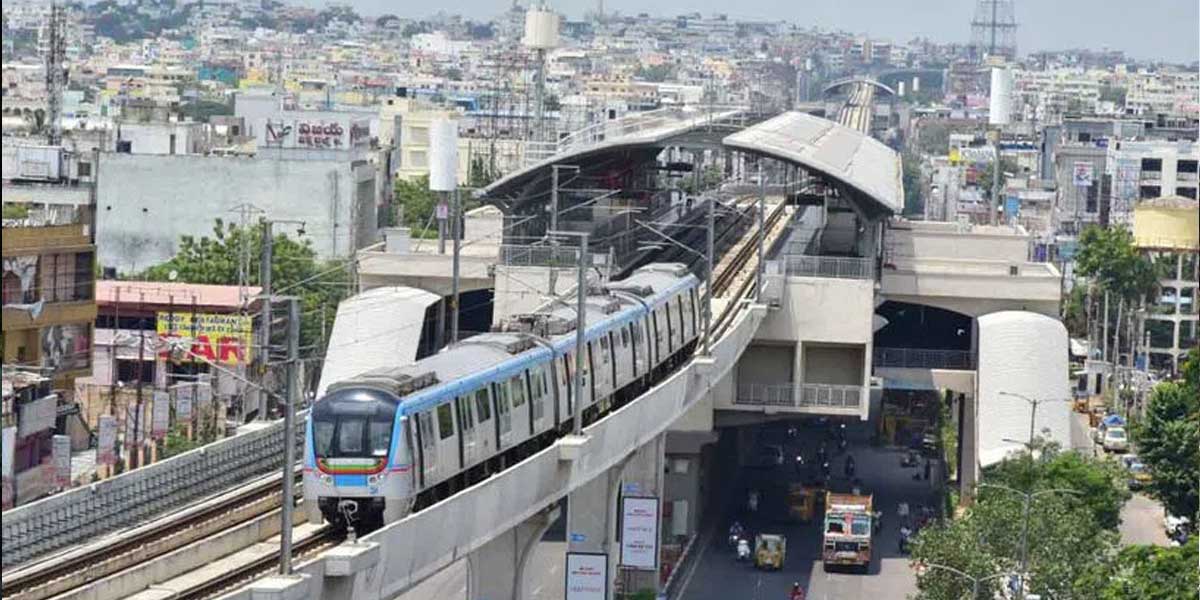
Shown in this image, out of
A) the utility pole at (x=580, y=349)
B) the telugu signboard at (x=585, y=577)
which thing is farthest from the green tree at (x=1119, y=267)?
the telugu signboard at (x=585, y=577)

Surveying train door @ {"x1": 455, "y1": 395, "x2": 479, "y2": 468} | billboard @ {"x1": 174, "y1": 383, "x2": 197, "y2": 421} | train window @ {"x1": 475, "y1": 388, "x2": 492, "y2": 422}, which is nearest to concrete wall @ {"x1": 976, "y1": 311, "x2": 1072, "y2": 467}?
billboard @ {"x1": 174, "y1": 383, "x2": 197, "y2": 421}

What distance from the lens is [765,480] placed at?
55.3 metres

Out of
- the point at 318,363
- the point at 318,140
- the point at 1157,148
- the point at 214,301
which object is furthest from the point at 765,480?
the point at 1157,148

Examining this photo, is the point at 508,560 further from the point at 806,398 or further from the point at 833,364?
the point at 833,364

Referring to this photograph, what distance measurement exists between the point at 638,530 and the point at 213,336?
892 inches

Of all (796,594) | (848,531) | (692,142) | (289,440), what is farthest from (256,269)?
(289,440)

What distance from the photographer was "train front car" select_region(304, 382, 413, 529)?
87.4 feet

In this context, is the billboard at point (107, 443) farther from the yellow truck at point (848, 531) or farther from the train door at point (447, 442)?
the train door at point (447, 442)

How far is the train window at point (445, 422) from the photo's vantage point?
28.4 m

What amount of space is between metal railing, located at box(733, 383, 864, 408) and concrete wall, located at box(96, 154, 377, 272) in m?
28.8

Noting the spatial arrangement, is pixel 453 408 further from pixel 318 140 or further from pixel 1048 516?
pixel 318 140

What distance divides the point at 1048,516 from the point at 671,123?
28.6 metres

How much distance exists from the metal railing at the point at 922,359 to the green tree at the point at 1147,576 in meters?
18.0

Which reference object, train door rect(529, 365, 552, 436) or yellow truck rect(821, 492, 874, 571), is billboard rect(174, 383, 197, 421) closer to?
yellow truck rect(821, 492, 874, 571)
